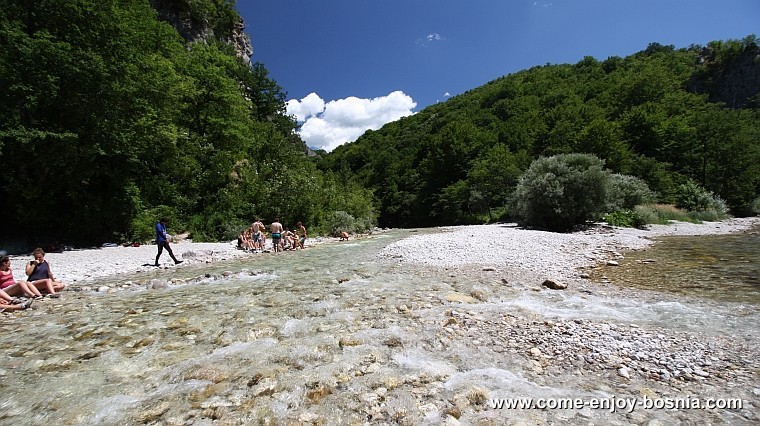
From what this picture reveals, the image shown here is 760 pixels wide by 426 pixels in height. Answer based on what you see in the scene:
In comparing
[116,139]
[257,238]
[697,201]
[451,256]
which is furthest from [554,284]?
[697,201]

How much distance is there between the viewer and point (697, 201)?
31156mm

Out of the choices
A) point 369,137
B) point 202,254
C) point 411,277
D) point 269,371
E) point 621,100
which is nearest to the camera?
point 269,371

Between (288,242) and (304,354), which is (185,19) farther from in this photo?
(304,354)

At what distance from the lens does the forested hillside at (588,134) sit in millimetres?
39281

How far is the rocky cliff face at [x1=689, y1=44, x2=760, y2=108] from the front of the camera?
209 ft

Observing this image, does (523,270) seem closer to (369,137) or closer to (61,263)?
(61,263)

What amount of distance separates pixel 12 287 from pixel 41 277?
64 centimetres

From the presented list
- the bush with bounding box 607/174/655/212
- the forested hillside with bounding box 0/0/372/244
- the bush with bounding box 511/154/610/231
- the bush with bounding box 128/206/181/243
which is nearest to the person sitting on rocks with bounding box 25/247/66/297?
the forested hillside with bounding box 0/0/372/244

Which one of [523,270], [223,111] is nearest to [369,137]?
[223,111]

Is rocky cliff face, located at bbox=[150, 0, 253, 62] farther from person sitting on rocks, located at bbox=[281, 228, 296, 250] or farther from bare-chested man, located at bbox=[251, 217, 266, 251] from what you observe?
person sitting on rocks, located at bbox=[281, 228, 296, 250]

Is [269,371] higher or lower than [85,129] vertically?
lower

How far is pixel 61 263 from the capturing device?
13.2 m

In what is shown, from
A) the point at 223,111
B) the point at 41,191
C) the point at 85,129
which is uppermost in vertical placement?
the point at 223,111

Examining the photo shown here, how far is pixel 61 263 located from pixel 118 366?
485 inches
